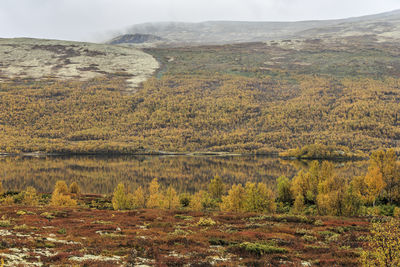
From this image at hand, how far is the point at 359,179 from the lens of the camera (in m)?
71.4

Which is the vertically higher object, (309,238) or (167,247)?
(167,247)

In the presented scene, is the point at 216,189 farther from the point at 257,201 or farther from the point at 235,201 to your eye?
the point at 257,201

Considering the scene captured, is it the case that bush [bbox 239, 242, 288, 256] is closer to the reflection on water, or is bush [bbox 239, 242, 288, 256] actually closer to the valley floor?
the valley floor

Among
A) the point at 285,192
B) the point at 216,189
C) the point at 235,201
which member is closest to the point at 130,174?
the point at 216,189

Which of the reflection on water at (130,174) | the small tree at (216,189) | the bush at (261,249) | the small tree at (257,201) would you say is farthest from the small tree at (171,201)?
the bush at (261,249)

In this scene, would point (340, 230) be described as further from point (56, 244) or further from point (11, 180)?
point (11, 180)

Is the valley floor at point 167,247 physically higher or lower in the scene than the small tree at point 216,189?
higher

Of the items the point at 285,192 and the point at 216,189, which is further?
the point at 216,189

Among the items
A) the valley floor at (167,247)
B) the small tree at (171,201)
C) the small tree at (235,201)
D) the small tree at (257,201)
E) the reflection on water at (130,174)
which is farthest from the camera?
the reflection on water at (130,174)

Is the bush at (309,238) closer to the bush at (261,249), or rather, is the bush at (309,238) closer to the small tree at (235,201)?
the bush at (261,249)

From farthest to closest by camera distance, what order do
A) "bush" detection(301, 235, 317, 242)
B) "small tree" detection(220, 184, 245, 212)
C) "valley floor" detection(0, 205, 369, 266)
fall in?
"small tree" detection(220, 184, 245, 212), "bush" detection(301, 235, 317, 242), "valley floor" detection(0, 205, 369, 266)

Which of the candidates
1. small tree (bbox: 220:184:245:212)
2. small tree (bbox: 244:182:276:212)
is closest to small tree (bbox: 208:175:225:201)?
small tree (bbox: 220:184:245:212)

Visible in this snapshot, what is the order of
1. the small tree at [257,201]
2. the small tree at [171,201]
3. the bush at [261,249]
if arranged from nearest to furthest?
the bush at [261,249] → the small tree at [257,201] → the small tree at [171,201]

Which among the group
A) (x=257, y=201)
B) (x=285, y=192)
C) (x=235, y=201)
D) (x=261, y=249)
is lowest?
(x=285, y=192)
